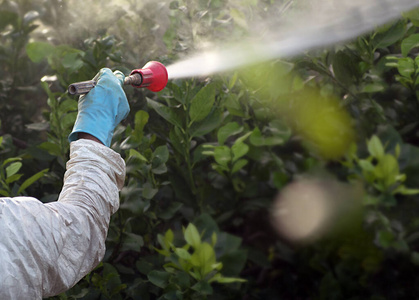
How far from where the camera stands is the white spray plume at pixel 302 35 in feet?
6.30

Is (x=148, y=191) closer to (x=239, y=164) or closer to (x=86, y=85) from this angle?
(x=239, y=164)

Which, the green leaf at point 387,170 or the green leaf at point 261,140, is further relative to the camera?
the green leaf at point 261,140

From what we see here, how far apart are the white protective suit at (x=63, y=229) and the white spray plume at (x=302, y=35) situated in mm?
575

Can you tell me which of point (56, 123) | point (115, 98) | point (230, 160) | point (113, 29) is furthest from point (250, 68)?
point (113, 29)

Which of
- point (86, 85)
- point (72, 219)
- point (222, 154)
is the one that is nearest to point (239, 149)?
point (222, 154)

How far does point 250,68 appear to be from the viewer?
75.2 inches

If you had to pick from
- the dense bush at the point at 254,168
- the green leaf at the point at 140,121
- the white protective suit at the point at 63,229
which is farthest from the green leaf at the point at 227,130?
the white protective suit at the point at 63,229

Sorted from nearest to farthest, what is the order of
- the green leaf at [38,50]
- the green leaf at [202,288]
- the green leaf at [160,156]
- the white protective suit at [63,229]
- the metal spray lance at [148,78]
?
the white protective suit at [63,229] → the metal spray lance at [148,78] → the green leaf at [202,288] → the green leaf at [160,156] → the green leaf at [38,50]

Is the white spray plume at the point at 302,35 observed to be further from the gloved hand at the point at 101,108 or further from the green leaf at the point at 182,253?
the green leaf at the point at 182,253

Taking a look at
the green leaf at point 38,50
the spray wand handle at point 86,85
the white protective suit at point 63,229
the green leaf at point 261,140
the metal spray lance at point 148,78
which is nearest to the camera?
the white protective suit at point 63,229

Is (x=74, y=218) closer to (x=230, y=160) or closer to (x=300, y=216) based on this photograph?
(x=230, y=160)

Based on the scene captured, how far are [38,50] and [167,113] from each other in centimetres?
73

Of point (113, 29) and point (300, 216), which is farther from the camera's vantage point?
point (113, 29)

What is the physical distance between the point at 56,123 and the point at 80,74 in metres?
0.25
